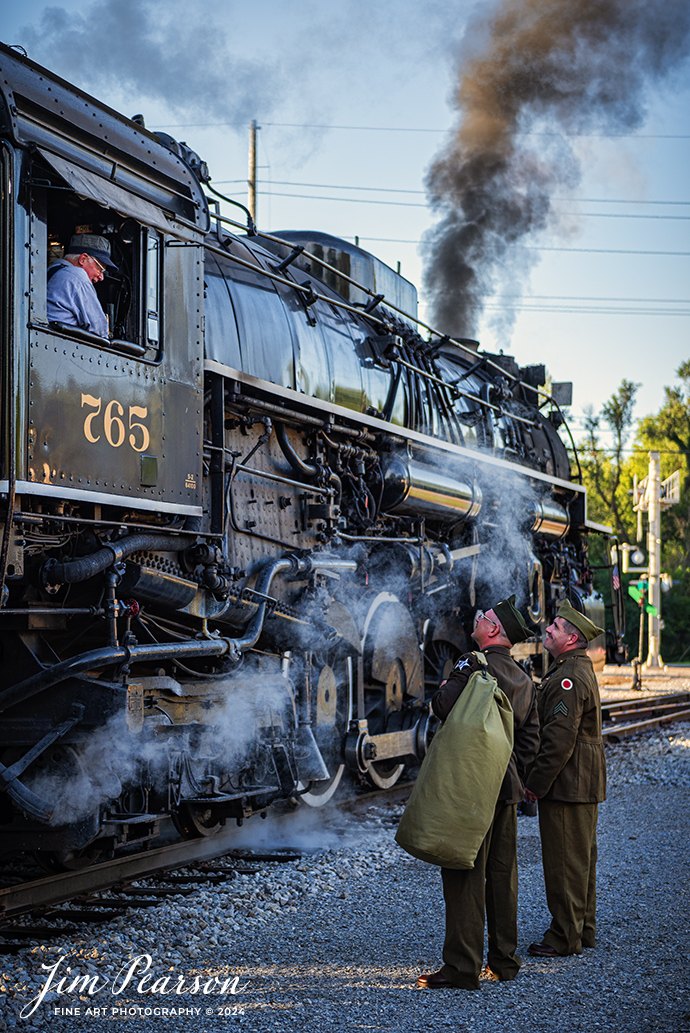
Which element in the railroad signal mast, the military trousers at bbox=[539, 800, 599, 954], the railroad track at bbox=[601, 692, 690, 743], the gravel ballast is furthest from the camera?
the railroad signal mast

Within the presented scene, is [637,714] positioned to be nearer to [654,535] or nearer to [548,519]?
[548,519]

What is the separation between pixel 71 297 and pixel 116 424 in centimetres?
60

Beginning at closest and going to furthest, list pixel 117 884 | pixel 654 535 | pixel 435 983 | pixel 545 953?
pixel 435 983 < pixel 545 953 < pixel 117 884 < pixel 654 535

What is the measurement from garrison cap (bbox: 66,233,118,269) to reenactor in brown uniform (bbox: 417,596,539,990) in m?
2.41

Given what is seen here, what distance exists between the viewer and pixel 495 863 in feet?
14.5

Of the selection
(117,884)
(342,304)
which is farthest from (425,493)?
(117,884)

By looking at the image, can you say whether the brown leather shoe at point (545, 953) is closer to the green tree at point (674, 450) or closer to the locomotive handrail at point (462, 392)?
the locomotive handrail at point (462, 392)

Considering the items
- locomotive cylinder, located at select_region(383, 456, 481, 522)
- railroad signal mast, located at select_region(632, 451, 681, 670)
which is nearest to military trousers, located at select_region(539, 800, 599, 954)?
locomotive cylinder, located at select_region(383, 456, 481, 522)

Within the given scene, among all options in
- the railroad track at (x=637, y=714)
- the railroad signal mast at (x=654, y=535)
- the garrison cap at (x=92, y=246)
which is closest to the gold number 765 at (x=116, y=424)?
the garrison cap at (x=92, y=246)

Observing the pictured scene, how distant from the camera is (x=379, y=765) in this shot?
8.22 meters

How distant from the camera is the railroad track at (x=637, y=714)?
1227 cm

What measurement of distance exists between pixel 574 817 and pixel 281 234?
6476 mm

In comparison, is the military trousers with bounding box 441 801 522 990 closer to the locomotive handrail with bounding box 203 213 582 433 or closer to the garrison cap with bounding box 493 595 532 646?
the garrison cap with bounding box 493 595 532 646

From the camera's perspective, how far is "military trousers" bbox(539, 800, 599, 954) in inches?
183
